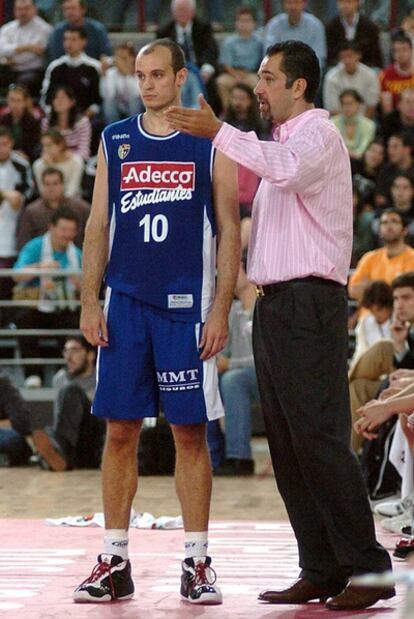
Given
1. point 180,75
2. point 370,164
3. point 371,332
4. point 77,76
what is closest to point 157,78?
point 180,75

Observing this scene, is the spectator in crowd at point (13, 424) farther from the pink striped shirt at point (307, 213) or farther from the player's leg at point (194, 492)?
the pink striped shirt at point (307, 213)

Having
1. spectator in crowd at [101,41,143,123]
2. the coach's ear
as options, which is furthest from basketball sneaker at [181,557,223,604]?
spectator in crowd at [101,41,143,123]

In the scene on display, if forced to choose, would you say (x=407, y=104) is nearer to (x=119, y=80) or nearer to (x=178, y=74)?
(x=119, y=80)

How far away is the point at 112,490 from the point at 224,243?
979mm

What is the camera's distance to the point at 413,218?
40.5 ft

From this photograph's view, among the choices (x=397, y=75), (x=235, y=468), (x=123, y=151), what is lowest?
(x=235, y=468)

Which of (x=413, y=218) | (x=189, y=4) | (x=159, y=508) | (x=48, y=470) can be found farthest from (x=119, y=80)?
(x=159, y=508)

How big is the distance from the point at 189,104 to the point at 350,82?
1623 millimetres

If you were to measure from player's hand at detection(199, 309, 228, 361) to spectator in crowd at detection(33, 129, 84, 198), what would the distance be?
8.00 metres

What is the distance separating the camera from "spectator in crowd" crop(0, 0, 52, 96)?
15359mm

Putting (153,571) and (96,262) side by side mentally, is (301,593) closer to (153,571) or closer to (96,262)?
(153,571)

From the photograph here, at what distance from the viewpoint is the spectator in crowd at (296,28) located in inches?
578

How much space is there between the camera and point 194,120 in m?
4.87

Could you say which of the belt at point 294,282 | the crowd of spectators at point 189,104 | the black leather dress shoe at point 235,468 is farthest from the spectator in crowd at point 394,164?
the belt at point 294,282
